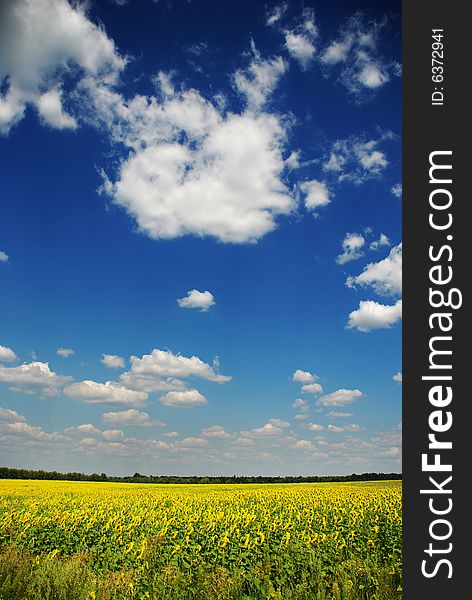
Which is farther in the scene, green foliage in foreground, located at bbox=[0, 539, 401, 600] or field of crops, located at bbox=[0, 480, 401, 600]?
field of crops, located at bbox=[0, 480, 401, 600]

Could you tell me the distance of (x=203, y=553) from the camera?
35.2ft

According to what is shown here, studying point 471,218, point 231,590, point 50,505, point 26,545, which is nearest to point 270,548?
point 231,590

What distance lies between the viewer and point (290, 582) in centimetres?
922

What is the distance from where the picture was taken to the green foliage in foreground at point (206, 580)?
832cm

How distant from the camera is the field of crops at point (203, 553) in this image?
8594 millimetres

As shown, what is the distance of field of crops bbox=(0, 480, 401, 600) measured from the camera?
8.59m

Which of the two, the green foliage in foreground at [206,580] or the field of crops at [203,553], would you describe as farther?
the field of crops at [203,553]

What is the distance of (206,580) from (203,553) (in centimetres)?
204

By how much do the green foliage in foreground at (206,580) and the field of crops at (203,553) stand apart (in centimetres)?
2

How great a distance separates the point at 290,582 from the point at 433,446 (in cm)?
529

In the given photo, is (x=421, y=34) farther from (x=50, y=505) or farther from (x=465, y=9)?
(x=50, y=505)

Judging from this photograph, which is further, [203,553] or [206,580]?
[203,553]

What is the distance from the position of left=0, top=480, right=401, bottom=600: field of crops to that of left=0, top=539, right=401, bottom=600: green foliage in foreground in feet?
0.08

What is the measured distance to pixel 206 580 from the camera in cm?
875
